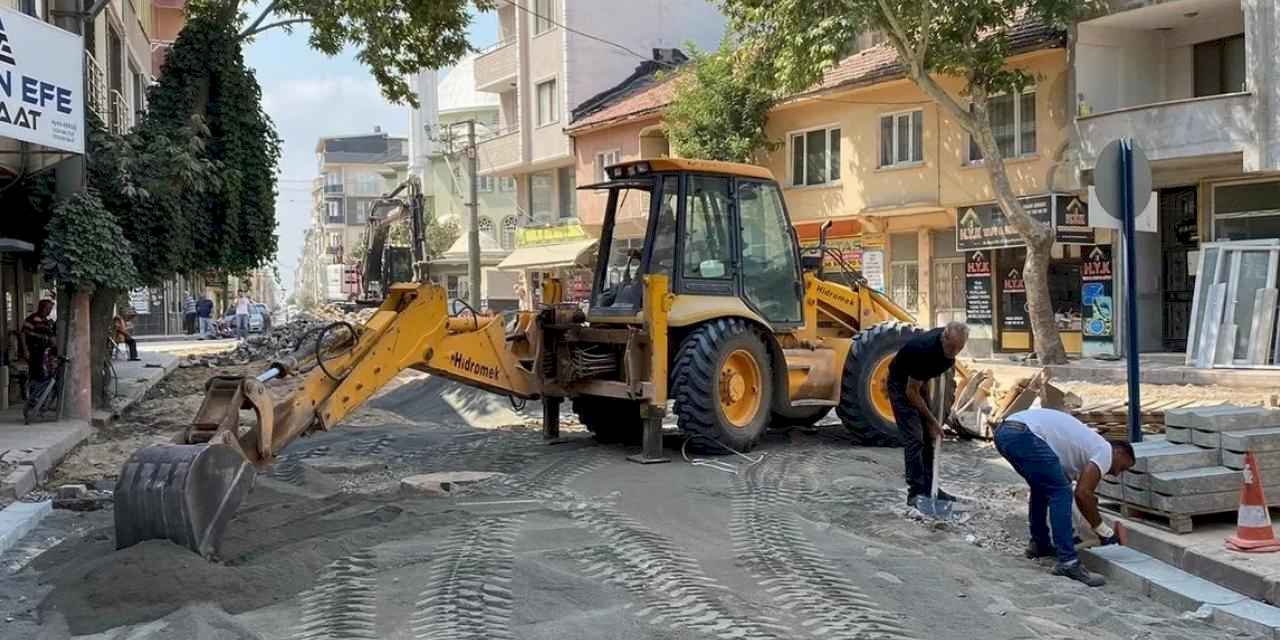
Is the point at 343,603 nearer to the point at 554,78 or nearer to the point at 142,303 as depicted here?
the point at 554,78

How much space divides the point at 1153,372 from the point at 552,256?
22.2 m

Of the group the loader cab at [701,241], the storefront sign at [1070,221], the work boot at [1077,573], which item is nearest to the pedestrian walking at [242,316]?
the storefront sign at [1070,221]

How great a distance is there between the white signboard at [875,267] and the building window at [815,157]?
195 cm

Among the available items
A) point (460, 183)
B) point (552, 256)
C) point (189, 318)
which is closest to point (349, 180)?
point (460, 183)

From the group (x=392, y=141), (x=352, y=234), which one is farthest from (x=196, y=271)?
(x=392, y=141)

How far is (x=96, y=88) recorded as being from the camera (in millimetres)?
16312

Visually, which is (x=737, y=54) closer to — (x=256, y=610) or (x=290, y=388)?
(x=290, y=388)

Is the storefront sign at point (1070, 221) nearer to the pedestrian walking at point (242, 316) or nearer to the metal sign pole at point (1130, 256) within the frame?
the metal sign pole at point (1130, 256)

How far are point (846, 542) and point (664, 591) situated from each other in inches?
69.8

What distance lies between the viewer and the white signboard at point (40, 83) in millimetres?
11109

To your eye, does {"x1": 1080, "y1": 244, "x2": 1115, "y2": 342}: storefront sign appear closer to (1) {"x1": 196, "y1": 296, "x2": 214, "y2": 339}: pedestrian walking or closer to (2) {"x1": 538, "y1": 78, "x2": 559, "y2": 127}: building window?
(2) {"x1": 538, "y1": 78, "x2": 559, "y2": 127}: building window

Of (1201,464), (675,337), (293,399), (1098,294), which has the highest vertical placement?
(1098,294)

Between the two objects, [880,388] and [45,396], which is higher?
[880,388]

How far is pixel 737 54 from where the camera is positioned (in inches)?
938
